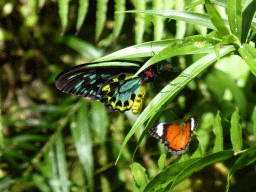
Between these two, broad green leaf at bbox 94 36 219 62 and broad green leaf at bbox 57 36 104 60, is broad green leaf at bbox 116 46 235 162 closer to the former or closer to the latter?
broad green leaf at bbox 94 36 219 62

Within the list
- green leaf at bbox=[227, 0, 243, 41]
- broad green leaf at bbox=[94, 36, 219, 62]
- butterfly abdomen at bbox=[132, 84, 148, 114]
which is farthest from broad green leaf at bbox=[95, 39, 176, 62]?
butterfly abdomen at bbox=[132, 84, 148, 114]

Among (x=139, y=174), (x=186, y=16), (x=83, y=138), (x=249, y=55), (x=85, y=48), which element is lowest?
(x=139, y=174)

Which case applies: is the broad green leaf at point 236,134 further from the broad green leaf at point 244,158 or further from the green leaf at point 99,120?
the green leaf at point 99,120

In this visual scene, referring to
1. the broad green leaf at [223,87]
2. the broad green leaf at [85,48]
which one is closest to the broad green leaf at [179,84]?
the broad green leaf at [223,87]

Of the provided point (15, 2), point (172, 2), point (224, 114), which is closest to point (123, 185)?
point (224, 114)

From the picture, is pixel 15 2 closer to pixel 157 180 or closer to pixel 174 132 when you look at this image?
pixel 174 132

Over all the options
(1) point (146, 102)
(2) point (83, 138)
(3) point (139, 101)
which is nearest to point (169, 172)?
(3) point (139, 101)

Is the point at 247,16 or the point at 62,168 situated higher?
the point at 247,16

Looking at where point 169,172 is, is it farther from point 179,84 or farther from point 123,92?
point 123,92
